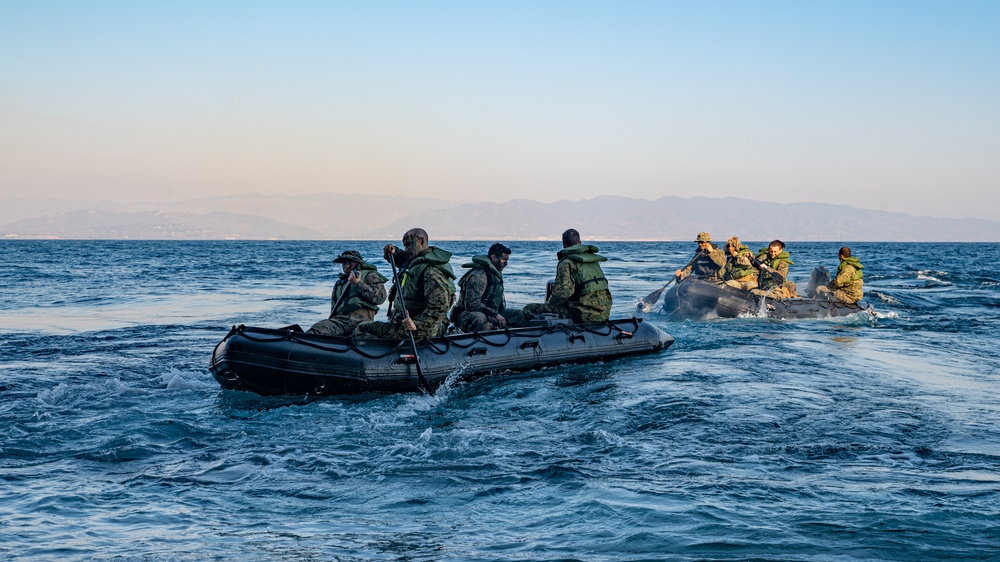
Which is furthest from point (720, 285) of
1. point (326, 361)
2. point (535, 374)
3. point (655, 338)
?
point (326, 361)

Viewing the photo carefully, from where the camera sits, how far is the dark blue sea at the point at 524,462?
559 cm

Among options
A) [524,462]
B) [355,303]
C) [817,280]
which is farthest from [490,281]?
[817,280]

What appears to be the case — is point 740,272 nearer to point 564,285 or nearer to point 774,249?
point 774,249

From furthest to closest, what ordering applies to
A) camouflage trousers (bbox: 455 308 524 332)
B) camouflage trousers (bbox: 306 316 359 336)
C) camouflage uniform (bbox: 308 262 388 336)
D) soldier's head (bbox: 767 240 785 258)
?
1. soldier's head (bbox: 767 240 785 258)
2. camouflage trousers (bbox: 455 308 524 332)
3. camouflage uniform (bbox: 308 262 388 336)
4. camouflage trousers (bbox: 306 316 359 336)

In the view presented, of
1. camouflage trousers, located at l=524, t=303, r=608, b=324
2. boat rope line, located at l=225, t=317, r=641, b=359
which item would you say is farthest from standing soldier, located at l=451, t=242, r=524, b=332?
camouflage trousers, located at l=524, t=303, r=608, b=324

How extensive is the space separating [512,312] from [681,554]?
26.8 feet

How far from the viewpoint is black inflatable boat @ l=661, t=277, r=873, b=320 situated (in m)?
19.8

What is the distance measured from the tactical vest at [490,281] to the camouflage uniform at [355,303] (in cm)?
158

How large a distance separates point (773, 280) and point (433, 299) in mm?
12068

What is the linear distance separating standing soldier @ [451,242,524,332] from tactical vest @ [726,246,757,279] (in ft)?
30.4

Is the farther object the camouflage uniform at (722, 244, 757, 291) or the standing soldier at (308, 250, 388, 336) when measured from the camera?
the camouflage uniform at (722, 244, 757, 291)

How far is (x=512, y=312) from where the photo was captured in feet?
43.9

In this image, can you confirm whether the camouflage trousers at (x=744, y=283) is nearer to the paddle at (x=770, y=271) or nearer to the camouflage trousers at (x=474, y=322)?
the paddle at (x=770, y=271)

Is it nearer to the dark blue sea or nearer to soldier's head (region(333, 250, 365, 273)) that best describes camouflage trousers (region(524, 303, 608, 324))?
the dark blue sea
